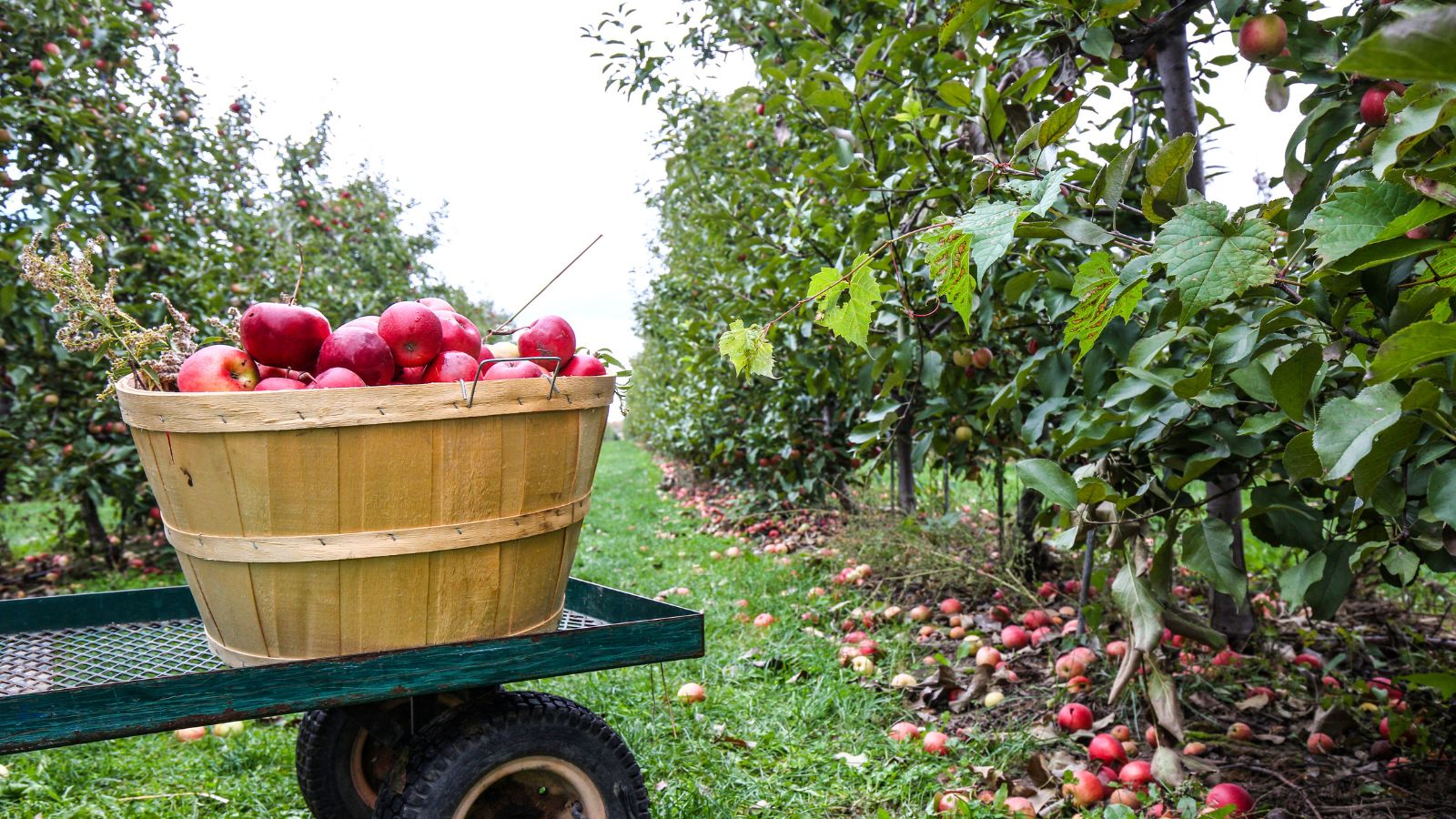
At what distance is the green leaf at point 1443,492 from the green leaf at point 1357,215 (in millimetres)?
335

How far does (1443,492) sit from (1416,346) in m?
0.42

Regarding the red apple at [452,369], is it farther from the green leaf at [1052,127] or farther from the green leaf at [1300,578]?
the green leaf at [1300,578]

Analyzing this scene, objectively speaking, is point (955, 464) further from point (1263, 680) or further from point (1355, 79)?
point (1355, 79)

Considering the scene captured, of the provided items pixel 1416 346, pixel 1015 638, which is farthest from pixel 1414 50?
pixel 1015 638

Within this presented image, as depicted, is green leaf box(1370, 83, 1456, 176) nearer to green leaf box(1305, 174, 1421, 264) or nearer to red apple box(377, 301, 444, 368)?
green leaf box(1305, 174, 1421, 264)

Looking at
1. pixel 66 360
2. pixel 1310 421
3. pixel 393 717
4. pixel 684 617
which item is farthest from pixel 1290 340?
pixel 66 360

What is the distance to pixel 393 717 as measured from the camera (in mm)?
1528

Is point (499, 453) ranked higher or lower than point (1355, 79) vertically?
lower

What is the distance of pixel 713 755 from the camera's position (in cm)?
221

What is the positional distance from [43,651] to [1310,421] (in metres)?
2.29

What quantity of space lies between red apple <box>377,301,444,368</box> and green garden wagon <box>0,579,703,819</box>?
18.4 inches

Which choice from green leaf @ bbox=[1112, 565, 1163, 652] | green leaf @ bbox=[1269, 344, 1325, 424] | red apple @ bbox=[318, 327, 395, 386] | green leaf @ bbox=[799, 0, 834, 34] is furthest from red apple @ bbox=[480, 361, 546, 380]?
green leaf @ bbox=[799, 0, 834, 34]

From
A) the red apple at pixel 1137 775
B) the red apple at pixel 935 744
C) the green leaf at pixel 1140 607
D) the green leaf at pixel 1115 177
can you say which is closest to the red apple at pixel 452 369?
the green leaf at pixel 1115 177

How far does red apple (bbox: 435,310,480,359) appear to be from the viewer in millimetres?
1472
